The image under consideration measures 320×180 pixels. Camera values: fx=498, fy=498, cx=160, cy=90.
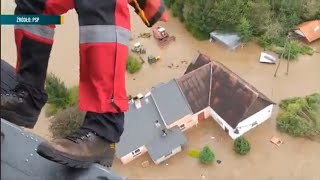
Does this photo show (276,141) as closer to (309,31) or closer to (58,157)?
(309,31)

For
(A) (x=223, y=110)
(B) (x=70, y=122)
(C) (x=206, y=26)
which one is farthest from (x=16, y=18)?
(C) (x=206, y=26)

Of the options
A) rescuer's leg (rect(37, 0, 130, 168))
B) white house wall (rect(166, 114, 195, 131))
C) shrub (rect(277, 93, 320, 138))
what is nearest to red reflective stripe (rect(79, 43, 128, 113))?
rescuer's leg (rect(37, 0, 130, 168))

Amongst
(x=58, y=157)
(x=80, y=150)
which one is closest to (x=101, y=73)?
(x=80, y=150)

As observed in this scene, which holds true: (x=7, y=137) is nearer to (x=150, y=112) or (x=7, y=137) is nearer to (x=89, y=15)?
(x=89, y=15)

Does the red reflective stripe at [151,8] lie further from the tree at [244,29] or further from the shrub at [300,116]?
the tree at [244,29]

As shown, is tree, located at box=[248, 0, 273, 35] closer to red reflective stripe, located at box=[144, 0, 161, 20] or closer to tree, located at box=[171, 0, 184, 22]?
tree, located at box=[171, 0, 184, 22]

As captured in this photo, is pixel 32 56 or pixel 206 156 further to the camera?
pixel 206 156
